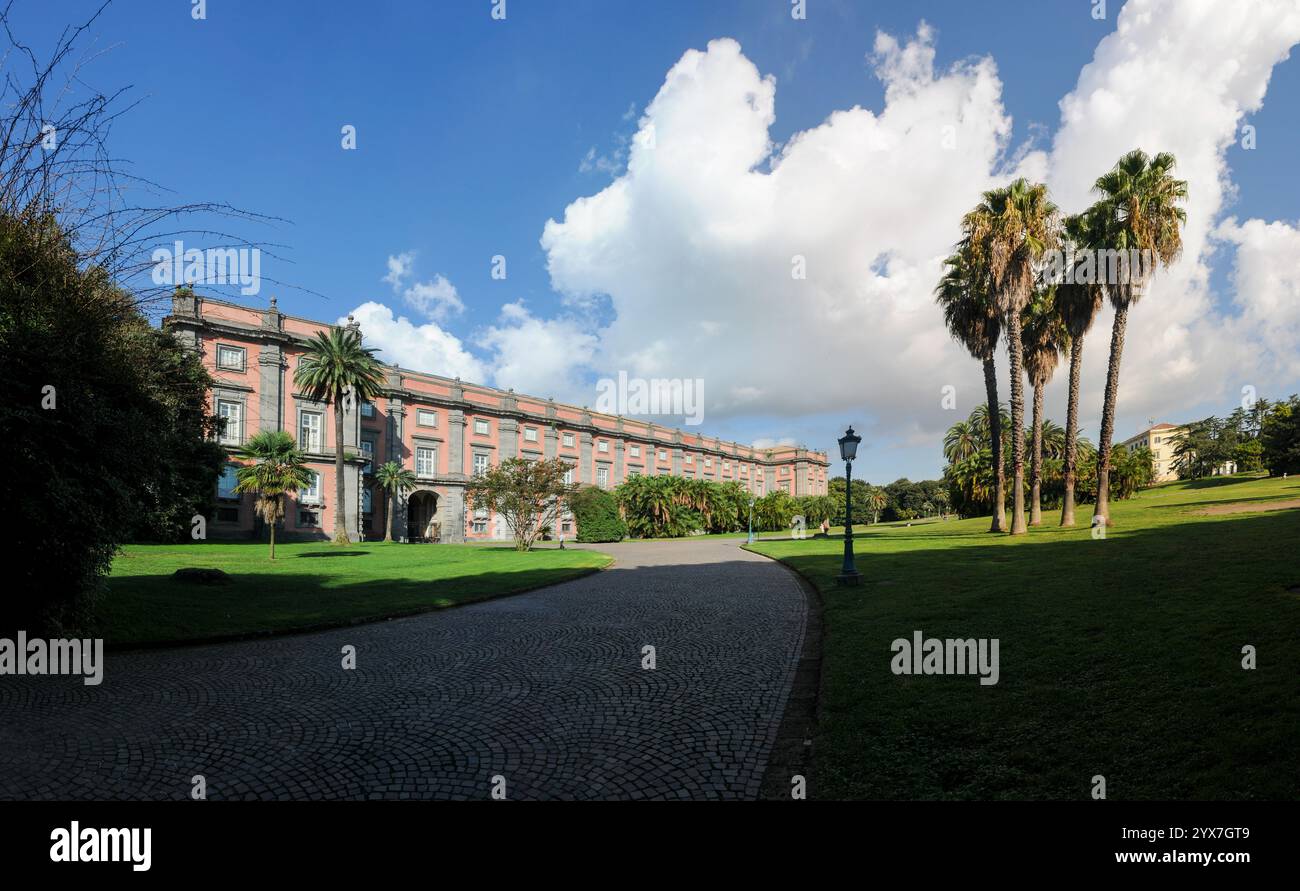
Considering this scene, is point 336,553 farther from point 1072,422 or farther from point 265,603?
point 1072,422

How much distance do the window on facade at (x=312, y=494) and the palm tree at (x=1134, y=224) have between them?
46.9 meters

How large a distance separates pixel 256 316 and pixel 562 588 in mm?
37994

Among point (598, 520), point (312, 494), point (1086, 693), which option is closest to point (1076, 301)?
point (1086, 693)

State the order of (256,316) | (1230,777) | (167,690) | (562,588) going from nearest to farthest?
(1230,777) → (167,690) → (562,588) → (256,316)

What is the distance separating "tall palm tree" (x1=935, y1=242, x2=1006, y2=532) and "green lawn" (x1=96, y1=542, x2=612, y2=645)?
63.1 feet

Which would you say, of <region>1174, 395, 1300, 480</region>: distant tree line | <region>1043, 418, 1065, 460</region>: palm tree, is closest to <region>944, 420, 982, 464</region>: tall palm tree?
<region>1043, 418, 1065, 460</region>: palm tree

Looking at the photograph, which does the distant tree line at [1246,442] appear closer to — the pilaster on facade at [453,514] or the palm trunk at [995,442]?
the palm trunk at [995,442]

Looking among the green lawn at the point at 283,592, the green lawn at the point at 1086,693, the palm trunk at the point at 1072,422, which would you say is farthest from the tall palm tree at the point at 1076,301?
the green lawn at the point at 283,592

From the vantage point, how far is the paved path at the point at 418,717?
4.19m

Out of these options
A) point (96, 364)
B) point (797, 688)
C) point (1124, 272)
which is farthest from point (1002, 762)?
point (1124, 272)

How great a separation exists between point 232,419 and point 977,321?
4703cm

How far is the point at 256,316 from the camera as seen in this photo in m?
38.8

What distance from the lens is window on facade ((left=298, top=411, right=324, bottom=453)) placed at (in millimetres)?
40875
